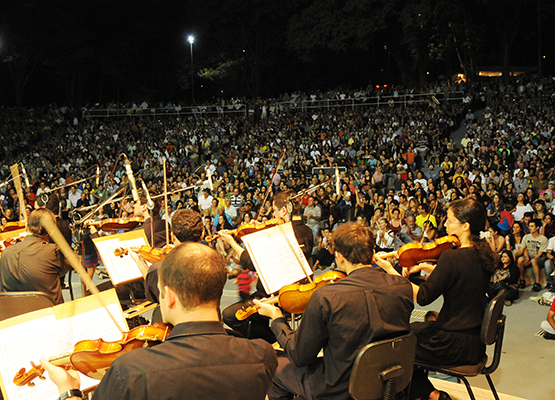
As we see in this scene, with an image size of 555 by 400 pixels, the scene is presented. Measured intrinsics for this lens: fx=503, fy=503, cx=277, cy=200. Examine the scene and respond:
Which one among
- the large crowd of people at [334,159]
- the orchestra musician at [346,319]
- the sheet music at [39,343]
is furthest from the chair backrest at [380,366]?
the large crowd of people at [334,159]

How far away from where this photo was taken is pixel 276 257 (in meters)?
3.59

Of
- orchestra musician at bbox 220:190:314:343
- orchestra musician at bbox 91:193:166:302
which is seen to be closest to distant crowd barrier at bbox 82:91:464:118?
orchestra musician at bbox 91:193:166:302

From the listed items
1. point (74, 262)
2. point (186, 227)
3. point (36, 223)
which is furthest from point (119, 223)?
point (74, 262)

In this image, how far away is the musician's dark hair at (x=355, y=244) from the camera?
101 inches

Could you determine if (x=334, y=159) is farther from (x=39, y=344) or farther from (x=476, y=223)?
(x=39, y=344)

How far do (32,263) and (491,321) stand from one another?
3334 mm

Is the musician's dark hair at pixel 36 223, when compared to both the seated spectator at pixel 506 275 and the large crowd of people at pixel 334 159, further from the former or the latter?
the seated spectator at pixel 506 275

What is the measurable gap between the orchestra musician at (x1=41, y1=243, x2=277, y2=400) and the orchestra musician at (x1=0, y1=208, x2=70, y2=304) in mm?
2288

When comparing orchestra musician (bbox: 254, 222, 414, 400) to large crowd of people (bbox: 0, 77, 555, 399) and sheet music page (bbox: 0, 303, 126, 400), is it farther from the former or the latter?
sheet music page (bbox: 0, 303, 126, 400)

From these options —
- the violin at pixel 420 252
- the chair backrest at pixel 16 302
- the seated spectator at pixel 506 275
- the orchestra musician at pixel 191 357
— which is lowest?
the seated spectator at pixel 506 275

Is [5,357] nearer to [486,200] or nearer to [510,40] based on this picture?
[486,200]

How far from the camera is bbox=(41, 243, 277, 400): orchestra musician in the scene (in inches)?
63.9

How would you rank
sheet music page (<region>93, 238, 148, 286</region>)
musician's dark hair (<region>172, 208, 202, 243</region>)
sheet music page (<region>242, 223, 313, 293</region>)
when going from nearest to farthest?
sheet music page (<region>242, 223, 313, 293</region>) → musician's dark hair (<region>172, 208, 202, 243</region>) → sheet music page (<region>93, 238, 148, 286</region>)

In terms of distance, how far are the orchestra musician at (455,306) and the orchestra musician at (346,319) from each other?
1.77 feet
